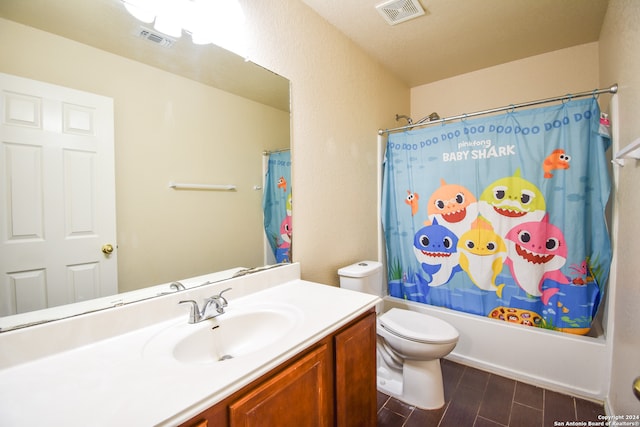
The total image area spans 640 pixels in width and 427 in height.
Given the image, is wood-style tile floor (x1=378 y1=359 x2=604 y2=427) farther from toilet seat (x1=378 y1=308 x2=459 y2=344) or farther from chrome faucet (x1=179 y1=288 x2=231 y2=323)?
chrome faucet (x1=179 y1=288 x2=231 y2=323)

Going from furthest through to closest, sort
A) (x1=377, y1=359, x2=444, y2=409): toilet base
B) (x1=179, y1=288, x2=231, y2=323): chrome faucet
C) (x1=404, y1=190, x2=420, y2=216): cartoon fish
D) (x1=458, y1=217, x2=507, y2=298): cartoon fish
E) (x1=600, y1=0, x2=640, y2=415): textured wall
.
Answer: (x1=404, y1=190, x2=420, y2=216): cartoon fish → (x1=458, y1=217, x2=507, y2=298): cartoon fish → (x1=377, y1=359, x2=444, y2=409): toilet base → (x1=600, y1=0, x2=640, y2=415): textured wall → (x1=179, y1=288, x2=231, y2=323): chrome faucet

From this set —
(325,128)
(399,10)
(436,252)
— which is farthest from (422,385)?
(399,10)

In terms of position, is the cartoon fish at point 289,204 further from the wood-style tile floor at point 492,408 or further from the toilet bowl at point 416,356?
the wood-style tile floor at point 492,408

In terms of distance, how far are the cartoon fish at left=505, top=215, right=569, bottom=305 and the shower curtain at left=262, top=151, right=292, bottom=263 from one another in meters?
1.48

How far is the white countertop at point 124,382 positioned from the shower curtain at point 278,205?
1.98 ft

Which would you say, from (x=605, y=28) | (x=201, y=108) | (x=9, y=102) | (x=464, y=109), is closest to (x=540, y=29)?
(x=605, y=28)

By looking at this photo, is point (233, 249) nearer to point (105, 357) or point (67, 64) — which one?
point (105, 357)

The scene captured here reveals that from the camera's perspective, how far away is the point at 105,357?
0.78m

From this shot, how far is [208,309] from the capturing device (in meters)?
1.09

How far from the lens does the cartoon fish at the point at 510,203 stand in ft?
5.81

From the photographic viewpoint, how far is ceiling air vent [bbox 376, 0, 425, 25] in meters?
1.63

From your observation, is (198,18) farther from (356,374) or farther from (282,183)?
(356,374)

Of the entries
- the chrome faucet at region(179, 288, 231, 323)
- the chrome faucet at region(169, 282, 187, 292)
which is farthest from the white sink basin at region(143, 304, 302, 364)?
the chrome faucet at region(169, 282, 187, 292)

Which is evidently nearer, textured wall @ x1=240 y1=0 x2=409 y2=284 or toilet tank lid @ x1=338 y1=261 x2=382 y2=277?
textured wall @ x1=240 y1=0 x2=409 y2=284
